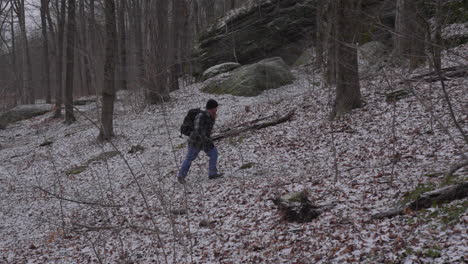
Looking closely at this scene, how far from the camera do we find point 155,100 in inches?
702

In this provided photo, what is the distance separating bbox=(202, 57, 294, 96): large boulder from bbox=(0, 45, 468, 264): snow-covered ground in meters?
4.32

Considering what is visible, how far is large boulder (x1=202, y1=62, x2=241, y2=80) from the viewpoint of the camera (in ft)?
67.5

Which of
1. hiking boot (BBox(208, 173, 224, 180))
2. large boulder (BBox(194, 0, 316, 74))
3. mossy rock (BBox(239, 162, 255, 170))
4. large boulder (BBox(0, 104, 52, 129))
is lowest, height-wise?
hiking boot (BBox(208, 173, 224, 180))

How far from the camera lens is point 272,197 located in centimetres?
644

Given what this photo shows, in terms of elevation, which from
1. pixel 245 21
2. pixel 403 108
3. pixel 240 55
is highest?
pixel 245 21

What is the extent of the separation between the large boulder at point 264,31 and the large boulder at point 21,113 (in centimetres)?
1206

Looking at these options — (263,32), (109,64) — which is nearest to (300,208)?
(109,64)

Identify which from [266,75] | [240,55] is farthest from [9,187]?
[240,55]

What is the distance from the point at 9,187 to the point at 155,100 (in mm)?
7967

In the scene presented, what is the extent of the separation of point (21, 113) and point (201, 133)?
20.7 meters

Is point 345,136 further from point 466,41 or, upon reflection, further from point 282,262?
point 466,41

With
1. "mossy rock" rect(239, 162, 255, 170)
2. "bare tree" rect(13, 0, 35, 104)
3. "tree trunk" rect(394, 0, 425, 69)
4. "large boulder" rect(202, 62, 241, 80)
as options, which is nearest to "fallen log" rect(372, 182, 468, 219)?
"tree trunk" rect(394, 0, 425, 69)

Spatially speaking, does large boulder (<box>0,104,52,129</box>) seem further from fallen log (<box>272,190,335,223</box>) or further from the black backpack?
fallen log (<box>272,190,335,223</box>)

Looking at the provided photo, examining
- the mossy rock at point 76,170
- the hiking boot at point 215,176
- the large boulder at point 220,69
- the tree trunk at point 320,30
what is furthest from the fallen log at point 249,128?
the large boulder at point 220,69
